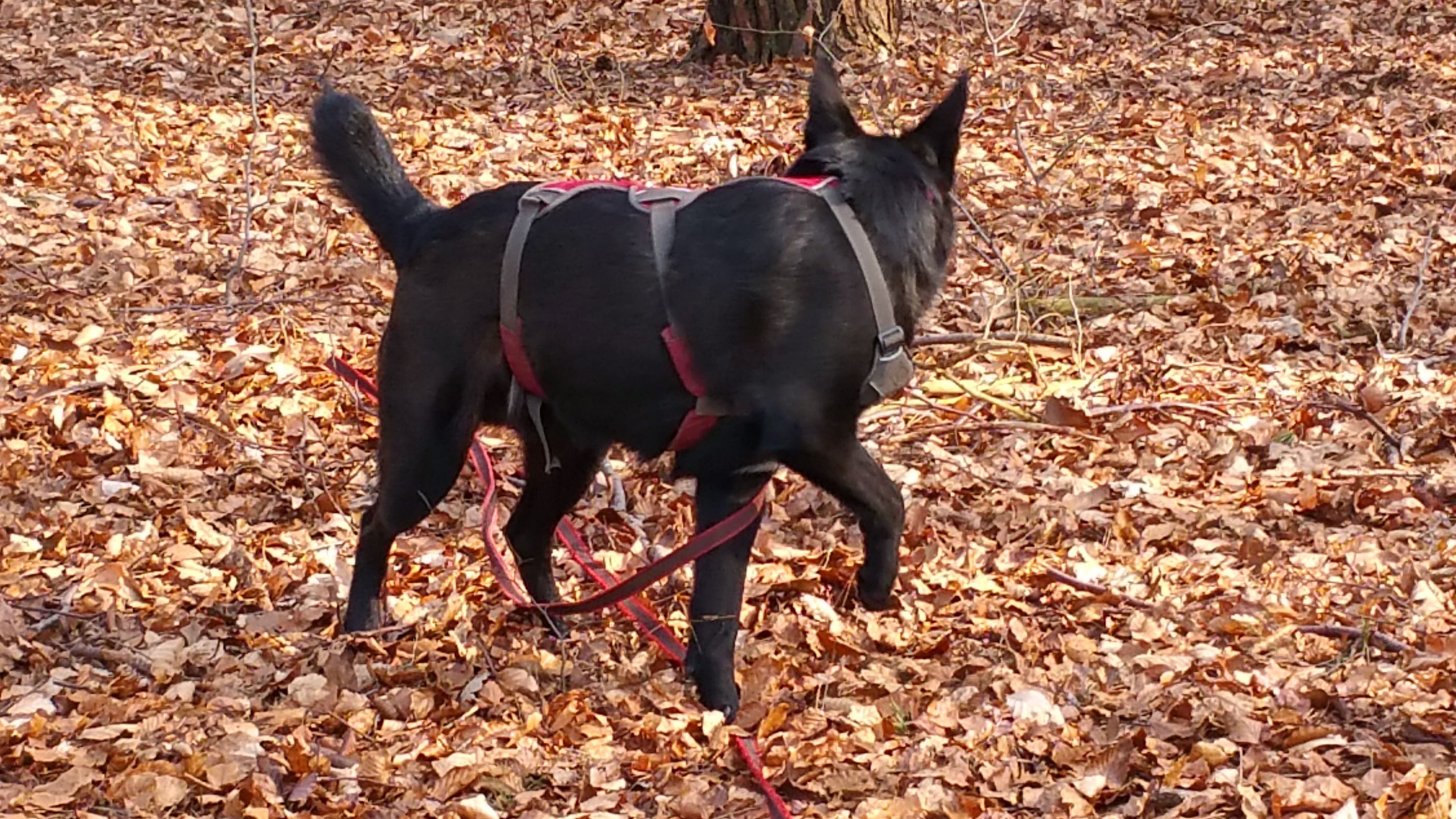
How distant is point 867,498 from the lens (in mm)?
4090

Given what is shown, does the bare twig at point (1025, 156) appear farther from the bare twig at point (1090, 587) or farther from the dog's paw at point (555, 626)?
the dog's paw at point (555, 626)

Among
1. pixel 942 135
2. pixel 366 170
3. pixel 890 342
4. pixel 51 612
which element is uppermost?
pixel 942 135

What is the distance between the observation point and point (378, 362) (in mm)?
4336

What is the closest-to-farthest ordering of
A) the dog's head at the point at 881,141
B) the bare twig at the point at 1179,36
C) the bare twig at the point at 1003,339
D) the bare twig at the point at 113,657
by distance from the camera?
the dog's head at the point at 881,141 → the bare twig at the point at 113,657 → the bare twig at the point at 1003,339 → the bare twig at the point at 1179,36

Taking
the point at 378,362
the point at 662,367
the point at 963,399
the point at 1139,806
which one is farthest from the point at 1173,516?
the point at 378,362

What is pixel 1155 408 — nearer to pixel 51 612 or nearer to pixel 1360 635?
pixel 1360 635

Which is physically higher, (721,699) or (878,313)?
(878,313)

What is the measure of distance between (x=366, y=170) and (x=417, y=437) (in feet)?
2.54

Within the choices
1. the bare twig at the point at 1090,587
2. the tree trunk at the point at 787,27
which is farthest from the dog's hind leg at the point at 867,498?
the tree trunk at the point at 787,27

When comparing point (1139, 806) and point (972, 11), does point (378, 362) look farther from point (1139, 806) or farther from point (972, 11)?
point (972, 11)

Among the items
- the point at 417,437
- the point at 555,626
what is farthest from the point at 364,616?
the point at 417,437

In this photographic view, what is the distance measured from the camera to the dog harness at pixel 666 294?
12.7 ft

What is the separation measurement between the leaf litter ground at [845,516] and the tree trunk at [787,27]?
355 mm

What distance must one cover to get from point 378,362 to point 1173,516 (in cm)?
265
